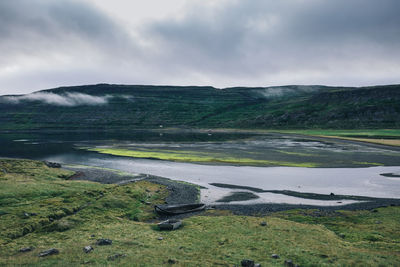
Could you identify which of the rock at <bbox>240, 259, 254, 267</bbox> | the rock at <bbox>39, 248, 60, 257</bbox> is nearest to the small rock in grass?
the rock at <bbox>240, 259, 254, 267</bbox>

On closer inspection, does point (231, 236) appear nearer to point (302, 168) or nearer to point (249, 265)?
point (249, 265)

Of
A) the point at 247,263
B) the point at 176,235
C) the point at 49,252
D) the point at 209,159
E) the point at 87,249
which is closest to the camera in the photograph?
the point at 247,263

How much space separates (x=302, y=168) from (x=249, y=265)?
175ft

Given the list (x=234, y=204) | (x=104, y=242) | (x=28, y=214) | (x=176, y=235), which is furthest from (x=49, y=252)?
(x=234, y=204)

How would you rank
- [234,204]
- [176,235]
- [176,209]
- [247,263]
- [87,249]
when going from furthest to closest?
[234,204], [176,209], [176,235], [87,249], [247,263]

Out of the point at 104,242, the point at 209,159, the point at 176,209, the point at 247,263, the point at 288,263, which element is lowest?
the point at 209,159

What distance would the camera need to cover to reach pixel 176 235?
24188 mm

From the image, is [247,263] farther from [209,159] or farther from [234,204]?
[209,159]

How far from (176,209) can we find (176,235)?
31.1 ft

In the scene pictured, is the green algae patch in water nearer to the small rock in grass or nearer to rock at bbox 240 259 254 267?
the small rock in grass

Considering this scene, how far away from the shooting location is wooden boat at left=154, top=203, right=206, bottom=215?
33000 mm

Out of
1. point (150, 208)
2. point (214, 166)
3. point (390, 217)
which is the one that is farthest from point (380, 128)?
point (150, 208)

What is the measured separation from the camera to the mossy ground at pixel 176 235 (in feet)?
61.4

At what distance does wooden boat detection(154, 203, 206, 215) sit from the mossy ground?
3.78 feet
